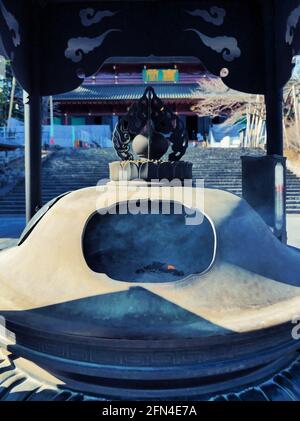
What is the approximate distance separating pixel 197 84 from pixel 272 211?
23183 millimetres

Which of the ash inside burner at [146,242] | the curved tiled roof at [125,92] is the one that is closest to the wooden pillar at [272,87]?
Result: the ash inside burner at [146,242]

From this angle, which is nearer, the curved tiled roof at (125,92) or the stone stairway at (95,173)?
the stone stairway at (95,173)

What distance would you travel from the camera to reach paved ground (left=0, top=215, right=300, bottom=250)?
6871mm

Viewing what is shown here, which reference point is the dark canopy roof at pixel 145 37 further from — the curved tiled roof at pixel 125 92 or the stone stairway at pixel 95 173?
the curved tiled roof at pixel 125 92

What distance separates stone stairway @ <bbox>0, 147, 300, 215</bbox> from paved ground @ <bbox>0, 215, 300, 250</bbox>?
1276 mm

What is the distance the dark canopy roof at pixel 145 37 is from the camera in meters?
3.58

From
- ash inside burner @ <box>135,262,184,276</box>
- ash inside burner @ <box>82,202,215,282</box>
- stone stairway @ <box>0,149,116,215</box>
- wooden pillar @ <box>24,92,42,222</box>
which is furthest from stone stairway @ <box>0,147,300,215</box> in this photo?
ash inside burner @ <box>135,262,184,276</box>

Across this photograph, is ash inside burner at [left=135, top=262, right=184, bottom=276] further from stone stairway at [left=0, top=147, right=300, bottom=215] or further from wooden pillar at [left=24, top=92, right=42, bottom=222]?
stone stairway at [left=0, top=147, right=300, bottom=215]

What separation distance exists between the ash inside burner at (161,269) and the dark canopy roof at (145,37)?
7.01 ft

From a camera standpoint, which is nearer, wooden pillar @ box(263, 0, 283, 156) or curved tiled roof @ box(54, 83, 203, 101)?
wooden pillar @ box(263, 0, 283, 156)

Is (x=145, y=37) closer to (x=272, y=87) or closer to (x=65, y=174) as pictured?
(x=272, y=87)

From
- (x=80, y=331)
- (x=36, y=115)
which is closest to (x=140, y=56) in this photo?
(x=36, y=115)

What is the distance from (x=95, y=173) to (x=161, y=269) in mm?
13483

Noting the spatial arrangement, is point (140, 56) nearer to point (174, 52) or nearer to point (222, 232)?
point (174, 52)
